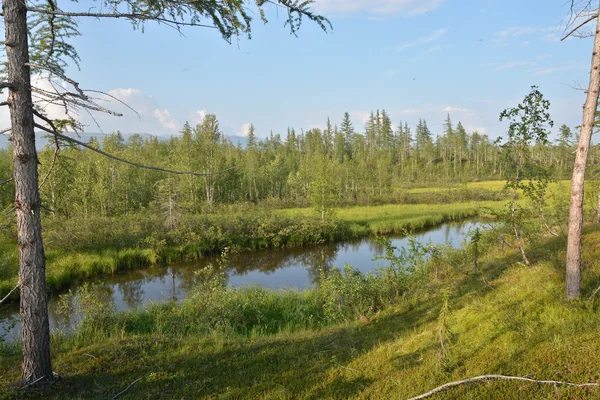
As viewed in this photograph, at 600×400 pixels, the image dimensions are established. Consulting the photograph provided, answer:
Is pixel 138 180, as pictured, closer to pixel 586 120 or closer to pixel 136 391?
pixel 136 391

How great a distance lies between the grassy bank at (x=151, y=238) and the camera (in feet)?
47.6

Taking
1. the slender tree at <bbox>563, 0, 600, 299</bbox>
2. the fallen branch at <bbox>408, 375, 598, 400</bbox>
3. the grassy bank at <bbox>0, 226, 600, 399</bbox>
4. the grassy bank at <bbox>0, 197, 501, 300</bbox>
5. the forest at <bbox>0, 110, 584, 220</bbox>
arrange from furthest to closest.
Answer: the forest at <bbox>0, 110, 584, 220</bbox> < the grassy bank at <bbox>0, 197, 501, 300</bbox> < the slender tree at <bbox>563, 0, 600, 299</bbox> < the grassy bank at <bbox>0, 226, 600, 399</bbox> < the fallen branch at <bbox>408, 375, 598, 400</bbox>

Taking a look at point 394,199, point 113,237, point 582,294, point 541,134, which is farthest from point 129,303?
point 394,199

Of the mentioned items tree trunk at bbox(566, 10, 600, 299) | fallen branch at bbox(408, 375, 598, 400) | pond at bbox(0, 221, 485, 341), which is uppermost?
tree trunk at bbox(566, 10, 600, 299)

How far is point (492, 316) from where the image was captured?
5332mm

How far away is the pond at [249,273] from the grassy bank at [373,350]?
361 cm

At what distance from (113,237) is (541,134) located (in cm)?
1810

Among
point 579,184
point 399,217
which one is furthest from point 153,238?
point 399,217

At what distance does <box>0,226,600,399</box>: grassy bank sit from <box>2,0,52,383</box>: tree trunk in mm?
627

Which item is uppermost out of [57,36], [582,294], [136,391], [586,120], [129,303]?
[57,36]

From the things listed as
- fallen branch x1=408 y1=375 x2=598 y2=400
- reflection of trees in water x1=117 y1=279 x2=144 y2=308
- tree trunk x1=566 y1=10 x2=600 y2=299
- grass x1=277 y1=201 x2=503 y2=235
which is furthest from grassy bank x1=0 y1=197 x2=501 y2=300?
fallen branch x1=408 y1=375 x2=598 y2=400

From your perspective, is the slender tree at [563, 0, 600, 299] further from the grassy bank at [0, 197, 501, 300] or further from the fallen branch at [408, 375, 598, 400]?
the grassy bank at [0, 197, 501, 300]

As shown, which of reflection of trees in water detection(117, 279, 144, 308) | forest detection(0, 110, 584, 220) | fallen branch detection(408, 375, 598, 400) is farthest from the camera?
forest detection(0, 110, 584, 220)

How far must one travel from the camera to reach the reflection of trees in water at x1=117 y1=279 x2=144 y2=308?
12.0m
